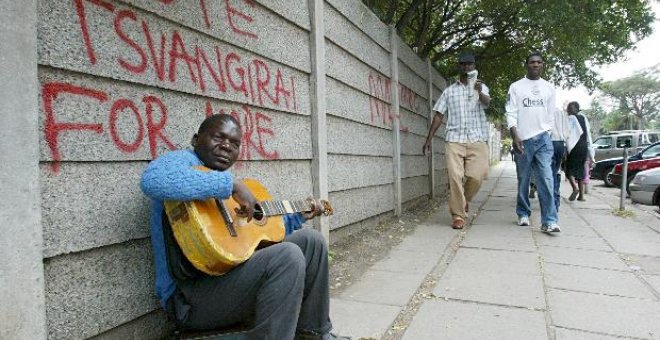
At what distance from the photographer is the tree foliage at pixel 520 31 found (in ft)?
21.2

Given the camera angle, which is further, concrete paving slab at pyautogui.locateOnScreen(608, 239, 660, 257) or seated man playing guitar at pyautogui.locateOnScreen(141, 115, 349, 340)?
concrete paving slab at pyautogui.locateOnScreen(608, 239, 660, 257)

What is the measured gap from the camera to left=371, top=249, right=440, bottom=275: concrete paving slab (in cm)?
362

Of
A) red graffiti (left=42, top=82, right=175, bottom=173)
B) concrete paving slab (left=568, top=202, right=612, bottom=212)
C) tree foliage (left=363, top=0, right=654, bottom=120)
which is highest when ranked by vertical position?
tree foliage (left=363, top=0, right=654, bottom=120)

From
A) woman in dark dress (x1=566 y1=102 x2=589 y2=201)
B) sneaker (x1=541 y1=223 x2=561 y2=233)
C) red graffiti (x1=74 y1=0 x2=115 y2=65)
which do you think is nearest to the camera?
red graffiti (x1=74 y1=0 x2=115 y2=65)

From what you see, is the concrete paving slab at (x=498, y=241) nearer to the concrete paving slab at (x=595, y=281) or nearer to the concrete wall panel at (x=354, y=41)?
the concrete paving slab at (x=595, y=281)

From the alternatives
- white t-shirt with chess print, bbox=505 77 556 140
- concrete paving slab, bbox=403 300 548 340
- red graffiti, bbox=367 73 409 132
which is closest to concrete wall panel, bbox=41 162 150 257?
concrete paving slab, bbox=403 300 548 340

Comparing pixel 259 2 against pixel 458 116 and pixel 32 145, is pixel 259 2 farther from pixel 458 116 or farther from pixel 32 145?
pixel 458 116

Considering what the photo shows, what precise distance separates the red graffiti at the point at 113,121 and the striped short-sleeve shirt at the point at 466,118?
150 inches

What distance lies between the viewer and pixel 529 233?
193 inches

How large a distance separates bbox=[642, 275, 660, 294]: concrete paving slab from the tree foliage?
13.0 ft

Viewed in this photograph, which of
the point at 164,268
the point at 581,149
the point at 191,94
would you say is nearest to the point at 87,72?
the point at 191,94

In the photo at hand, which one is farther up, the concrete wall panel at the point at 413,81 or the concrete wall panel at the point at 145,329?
the concrete wall panel at the point at 413,81

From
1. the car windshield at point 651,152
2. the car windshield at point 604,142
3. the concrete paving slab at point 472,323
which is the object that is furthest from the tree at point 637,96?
the concrete paving slab at point 472,323

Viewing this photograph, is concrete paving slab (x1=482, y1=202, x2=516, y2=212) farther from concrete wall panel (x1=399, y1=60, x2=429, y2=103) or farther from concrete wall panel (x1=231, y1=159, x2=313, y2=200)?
concrete wall panel (x1=231, y1=159, x2=313, y2=200)
